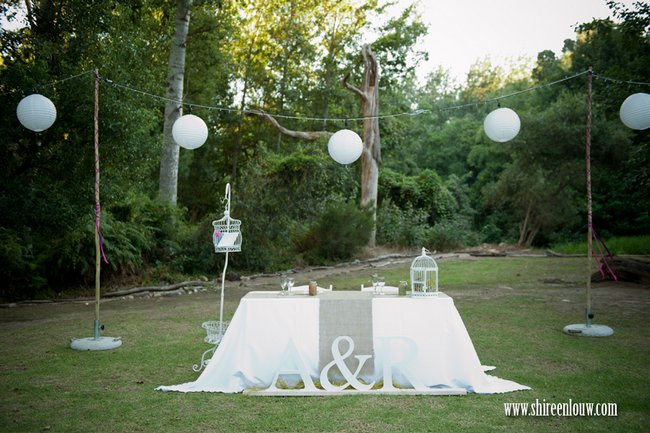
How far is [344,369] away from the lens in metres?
4.65

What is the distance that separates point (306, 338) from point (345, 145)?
10.3 feet

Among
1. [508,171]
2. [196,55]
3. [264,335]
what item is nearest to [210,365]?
[264,335]

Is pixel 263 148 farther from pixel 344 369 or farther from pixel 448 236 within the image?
pixel 344 369

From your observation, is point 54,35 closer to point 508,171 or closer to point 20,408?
point 20,408

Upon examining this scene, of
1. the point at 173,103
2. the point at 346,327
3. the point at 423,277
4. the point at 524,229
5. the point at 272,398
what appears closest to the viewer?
the point at 272,398

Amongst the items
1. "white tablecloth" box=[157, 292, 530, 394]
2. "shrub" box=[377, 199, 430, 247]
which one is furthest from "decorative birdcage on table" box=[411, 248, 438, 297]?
"shrub" box=[377, 199, 430, 247]

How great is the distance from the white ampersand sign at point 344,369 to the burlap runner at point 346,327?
52 mm

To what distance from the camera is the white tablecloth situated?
472 centimetres

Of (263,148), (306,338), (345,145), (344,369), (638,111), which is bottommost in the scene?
(344,369)

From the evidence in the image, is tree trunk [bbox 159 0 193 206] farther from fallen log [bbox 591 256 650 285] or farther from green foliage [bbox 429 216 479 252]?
fallen log [bbox 591 256 650 285]

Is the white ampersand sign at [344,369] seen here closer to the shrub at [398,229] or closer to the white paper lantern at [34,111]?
the white paper lantern at [34,111]

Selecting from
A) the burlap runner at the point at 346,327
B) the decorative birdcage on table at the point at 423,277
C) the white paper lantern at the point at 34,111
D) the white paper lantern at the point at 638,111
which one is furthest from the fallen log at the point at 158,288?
the white paper lantern at the point at 638,111

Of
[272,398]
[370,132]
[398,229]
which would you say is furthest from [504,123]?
[398,229]

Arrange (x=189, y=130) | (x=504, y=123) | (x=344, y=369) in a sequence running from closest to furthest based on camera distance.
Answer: (x=344, y=369) → (x=189, y=130) → (x=504, y=123)
